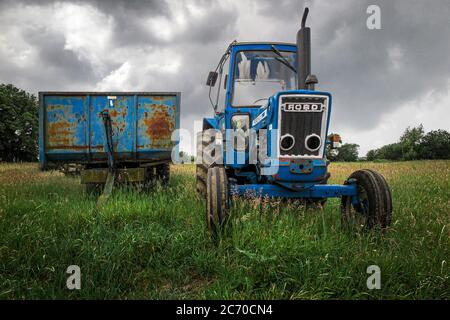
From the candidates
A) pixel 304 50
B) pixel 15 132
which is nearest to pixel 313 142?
pixel 304 50

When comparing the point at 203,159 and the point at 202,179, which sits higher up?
the point at 203,159

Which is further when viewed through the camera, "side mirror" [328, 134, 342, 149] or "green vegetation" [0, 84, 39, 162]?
"green vegetation" [0, 84, 39, 162]

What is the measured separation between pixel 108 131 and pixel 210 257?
4284 millimetres

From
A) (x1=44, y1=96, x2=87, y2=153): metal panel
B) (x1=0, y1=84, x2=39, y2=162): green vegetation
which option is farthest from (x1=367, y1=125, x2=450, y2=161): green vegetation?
(x1=44, y1=96, x2=87, y2=153): metal panel

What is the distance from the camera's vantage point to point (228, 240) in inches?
136

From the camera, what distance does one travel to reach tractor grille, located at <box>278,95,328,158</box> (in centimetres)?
376

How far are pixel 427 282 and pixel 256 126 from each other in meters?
2.60

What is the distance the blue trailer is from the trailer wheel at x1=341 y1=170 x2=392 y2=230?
4068mm

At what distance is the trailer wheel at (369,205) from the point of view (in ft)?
12.3

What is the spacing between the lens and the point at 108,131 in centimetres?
653

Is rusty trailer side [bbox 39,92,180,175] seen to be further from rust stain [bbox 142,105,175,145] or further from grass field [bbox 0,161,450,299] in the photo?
grass field [bbox 0,161,450,299]

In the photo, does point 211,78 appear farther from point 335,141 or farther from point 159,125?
point 335,141

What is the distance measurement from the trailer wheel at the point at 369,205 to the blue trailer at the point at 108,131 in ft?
13.3
